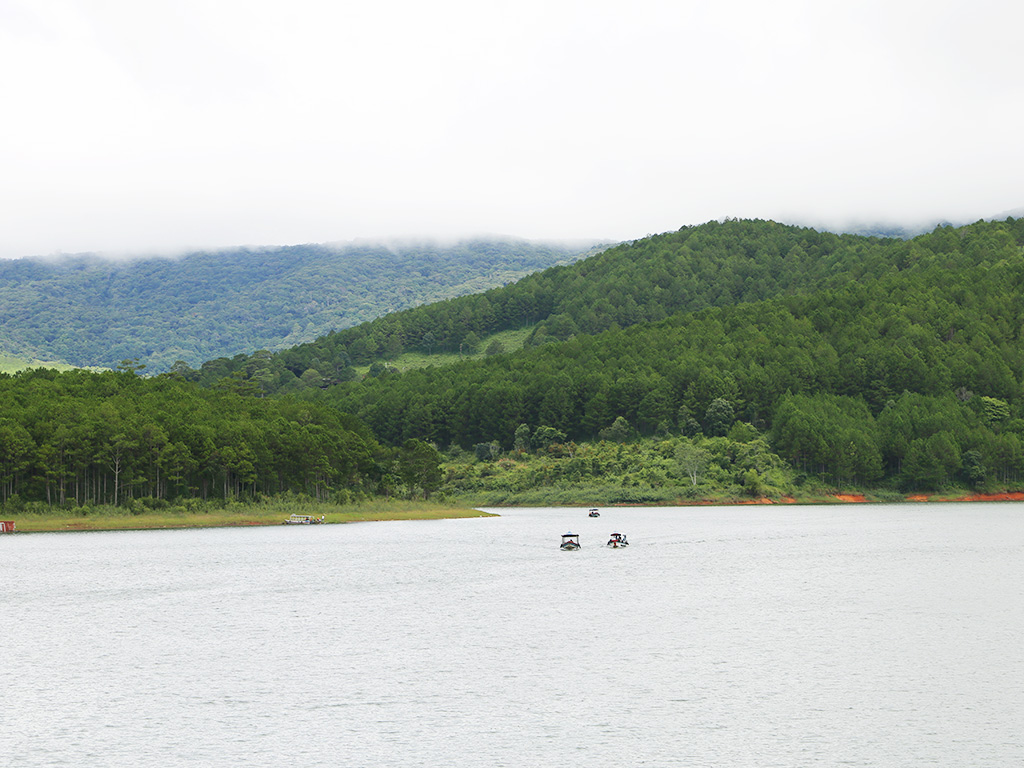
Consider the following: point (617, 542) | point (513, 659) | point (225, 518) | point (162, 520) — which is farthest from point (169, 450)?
point (513, 659)

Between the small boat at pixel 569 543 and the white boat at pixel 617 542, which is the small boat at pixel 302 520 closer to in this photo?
the small boat at pixel 569 543

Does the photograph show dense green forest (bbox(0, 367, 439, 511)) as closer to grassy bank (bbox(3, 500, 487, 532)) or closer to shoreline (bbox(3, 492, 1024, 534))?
grassy bank (bbox(3, 500, 487, 532))

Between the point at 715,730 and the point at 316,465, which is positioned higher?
the point at 316,465

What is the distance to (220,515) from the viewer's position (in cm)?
12862

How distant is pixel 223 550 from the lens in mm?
101250

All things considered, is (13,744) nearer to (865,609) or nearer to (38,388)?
(865,609)

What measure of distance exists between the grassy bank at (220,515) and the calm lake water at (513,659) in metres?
21.0

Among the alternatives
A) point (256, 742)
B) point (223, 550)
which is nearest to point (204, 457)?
point (223, 550)

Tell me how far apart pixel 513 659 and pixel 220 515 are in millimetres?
89061

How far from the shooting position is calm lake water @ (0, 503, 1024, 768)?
1344 inches

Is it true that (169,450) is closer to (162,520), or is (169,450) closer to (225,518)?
(162,520)

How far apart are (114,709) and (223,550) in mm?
63513

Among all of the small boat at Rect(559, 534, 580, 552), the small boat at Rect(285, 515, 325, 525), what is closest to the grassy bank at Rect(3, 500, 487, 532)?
Answer: the small boat at Rect(285, 515, 325, 525)

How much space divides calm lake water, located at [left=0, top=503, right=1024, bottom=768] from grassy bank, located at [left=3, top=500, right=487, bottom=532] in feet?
69.0
